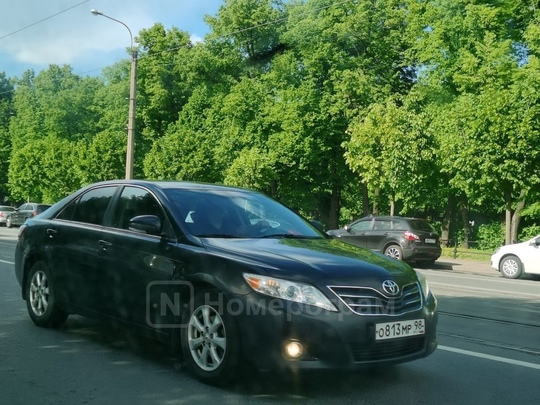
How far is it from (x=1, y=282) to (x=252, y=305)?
24.8 ft

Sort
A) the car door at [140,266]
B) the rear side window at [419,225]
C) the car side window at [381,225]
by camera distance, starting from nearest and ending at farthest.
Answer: the car door at [140,266], the rear side window at [419,225], the car side window at [381,225]

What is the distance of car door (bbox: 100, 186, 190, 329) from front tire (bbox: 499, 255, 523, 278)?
14.6 metres

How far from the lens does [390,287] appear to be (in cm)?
489

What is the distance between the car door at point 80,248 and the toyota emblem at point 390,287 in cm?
267

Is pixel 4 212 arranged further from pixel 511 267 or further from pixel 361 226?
pixel 511 267

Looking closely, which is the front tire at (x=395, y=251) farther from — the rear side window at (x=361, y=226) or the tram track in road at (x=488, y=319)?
the tram track in road at (x=488, y=319)

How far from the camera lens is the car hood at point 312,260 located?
475 centimetres

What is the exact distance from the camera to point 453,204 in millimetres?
36875

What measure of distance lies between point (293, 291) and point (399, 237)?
16974 millimetres

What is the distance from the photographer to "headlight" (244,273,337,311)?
4.63m

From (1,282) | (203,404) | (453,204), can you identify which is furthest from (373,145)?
(203,404)

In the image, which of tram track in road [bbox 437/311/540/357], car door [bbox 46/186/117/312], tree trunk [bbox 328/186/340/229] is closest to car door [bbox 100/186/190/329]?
car door [bbox 46/186/117/312]

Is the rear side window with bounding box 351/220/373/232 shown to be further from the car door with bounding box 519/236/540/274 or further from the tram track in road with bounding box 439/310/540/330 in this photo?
the tram track in road with bounding box 439/310/540/330

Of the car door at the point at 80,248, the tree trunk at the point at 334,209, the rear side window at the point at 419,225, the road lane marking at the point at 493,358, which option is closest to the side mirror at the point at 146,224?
the car door at the point at 80,248
